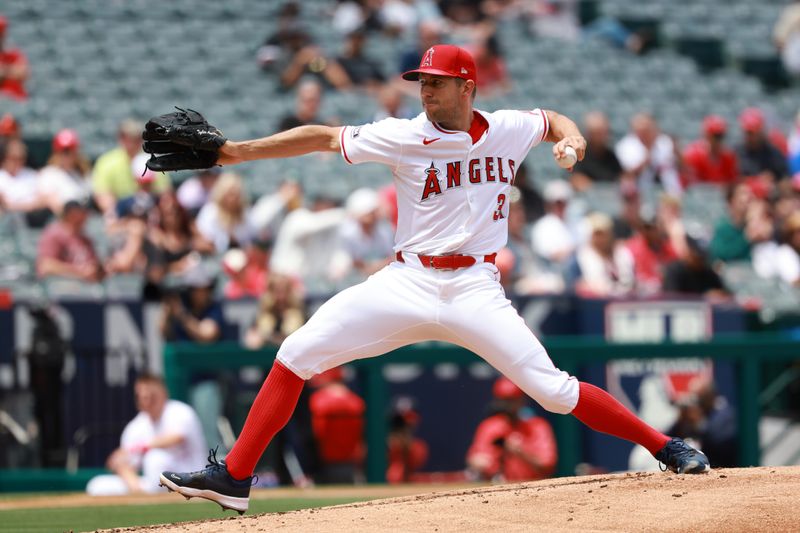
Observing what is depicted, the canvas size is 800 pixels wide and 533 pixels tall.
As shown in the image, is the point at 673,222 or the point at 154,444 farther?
the point at 673,222

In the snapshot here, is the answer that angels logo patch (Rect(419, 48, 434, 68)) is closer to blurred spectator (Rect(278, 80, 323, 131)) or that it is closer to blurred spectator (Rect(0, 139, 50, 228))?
blurred spectator (Rect(0, 139, 50, 228))

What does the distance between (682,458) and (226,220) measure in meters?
5.82

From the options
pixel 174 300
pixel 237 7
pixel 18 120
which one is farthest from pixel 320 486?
pixel 237 7

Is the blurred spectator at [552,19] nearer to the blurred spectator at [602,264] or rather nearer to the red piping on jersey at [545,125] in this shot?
the blurred spectator at [602,264]

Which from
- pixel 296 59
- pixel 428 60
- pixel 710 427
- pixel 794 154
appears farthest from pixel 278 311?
pixel 794 154

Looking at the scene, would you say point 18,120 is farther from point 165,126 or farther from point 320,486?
point 165,126

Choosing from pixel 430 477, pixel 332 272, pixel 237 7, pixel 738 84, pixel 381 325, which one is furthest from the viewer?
pixel 738 84

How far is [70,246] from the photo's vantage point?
403 inches

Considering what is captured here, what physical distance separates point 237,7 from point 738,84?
19.6 feet

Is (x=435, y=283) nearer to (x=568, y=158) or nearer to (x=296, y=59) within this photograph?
(x=568, y=158)

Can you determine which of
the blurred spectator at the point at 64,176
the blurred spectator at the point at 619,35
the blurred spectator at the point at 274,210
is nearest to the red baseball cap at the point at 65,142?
the blurred spectator at the point at 64,176

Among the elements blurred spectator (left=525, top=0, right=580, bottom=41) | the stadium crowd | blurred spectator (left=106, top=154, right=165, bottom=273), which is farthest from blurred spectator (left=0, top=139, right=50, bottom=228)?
blurred spectator (left=525, top=0, right=580, bottom=41)

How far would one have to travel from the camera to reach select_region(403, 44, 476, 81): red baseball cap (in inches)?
221

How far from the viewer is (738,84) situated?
53.9 feet
